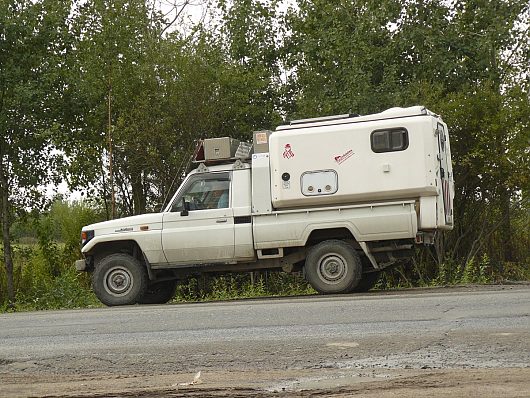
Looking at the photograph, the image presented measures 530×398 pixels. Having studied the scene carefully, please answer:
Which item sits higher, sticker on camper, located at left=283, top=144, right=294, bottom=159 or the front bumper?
sticker on camper, located at left=283, top=144, right=294, bottom=159

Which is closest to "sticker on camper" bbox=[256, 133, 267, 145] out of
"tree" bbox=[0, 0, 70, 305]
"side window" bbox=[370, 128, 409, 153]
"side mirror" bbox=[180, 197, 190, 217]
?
"side mirror" bbox=[180, 197, 190, 217]

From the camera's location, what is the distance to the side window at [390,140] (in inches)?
620

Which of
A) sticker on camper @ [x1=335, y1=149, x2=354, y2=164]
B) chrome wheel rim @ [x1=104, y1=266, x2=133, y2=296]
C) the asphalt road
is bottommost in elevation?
the asphalt road

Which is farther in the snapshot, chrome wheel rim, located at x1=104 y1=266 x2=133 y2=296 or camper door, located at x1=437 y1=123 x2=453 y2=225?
chrome wheel rim, located at x1=104 y1=266 x2=133 y2=296

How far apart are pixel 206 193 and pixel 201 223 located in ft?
1.68

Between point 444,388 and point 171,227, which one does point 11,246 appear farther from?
point 444,388

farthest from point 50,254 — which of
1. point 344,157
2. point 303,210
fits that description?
point 344,157

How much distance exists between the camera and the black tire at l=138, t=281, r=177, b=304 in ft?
58.8

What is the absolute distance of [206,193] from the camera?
54.9 feet

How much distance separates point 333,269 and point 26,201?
11.3 metres

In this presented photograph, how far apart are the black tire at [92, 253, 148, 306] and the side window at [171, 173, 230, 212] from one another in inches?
48.0

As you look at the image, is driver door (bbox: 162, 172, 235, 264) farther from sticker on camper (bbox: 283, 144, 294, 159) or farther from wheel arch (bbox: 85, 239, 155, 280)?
sticker on camper (bbox: 283, 144, 294, 159)

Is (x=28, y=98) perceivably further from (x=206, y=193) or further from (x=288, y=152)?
(x=288, y=152)

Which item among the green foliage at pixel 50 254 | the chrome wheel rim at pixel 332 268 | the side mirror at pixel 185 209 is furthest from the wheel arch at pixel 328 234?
the green foliage at pixel 50 254
